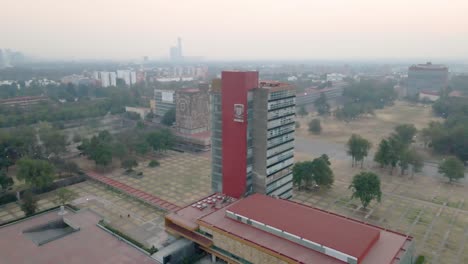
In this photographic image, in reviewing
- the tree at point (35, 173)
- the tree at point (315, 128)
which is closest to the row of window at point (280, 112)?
the tree at point (35, 173)

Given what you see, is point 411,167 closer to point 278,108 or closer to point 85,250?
point 278,108

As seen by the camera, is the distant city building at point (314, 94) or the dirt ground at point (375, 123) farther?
the distant city building at point (314, 94)

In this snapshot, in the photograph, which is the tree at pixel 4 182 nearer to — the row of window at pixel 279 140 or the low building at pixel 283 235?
the low building at pixel 283 235

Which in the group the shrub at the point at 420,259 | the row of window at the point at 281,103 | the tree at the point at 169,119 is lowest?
the shrub at the point at 420,259

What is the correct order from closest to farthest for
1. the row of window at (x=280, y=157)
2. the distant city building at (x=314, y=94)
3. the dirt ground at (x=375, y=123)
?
the row of window at (x=280, y=157) < the dirt ground at (x=375, y=123) < the distant city building at (x=314, y=94)

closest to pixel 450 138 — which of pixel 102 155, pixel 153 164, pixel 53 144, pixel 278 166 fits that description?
pixel 278 166

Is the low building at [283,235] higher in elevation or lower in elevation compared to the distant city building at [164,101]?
lower

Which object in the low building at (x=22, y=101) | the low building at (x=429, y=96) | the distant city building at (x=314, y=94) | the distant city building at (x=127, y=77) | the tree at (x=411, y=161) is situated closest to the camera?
the tree at (x=411, y=161)
